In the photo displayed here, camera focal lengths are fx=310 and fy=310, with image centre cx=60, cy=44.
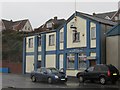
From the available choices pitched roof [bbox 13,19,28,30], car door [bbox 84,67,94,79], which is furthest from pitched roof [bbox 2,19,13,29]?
car door [bbox 84,67,94,79]

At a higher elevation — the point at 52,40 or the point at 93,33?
the point at 93,33

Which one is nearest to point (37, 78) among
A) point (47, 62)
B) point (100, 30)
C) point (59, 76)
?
point (59, 76)

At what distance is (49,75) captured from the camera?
28.3 metres

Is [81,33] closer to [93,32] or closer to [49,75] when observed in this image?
[93,32]

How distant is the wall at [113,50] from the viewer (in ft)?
108

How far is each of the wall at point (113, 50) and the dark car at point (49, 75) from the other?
7142 millimetres

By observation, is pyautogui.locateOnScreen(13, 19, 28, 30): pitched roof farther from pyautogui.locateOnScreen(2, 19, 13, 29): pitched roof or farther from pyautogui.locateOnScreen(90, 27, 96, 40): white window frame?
pyautogui.locateOnScreen(90, 27, 96, 40): white window frame

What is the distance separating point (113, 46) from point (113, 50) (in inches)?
17.4

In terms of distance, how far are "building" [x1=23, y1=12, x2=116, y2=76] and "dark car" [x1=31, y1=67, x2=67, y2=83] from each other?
22.7ft

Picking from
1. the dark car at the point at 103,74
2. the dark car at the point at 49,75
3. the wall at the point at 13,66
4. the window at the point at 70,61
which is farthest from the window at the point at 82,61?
the wall at the point at 13,66

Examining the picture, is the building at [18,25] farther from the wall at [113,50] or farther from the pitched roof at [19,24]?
the wall at [113,50]

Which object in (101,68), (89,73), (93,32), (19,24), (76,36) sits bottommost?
(89,73)

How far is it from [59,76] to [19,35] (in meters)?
42.3

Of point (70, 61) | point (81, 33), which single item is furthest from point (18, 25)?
point (81, 33)
